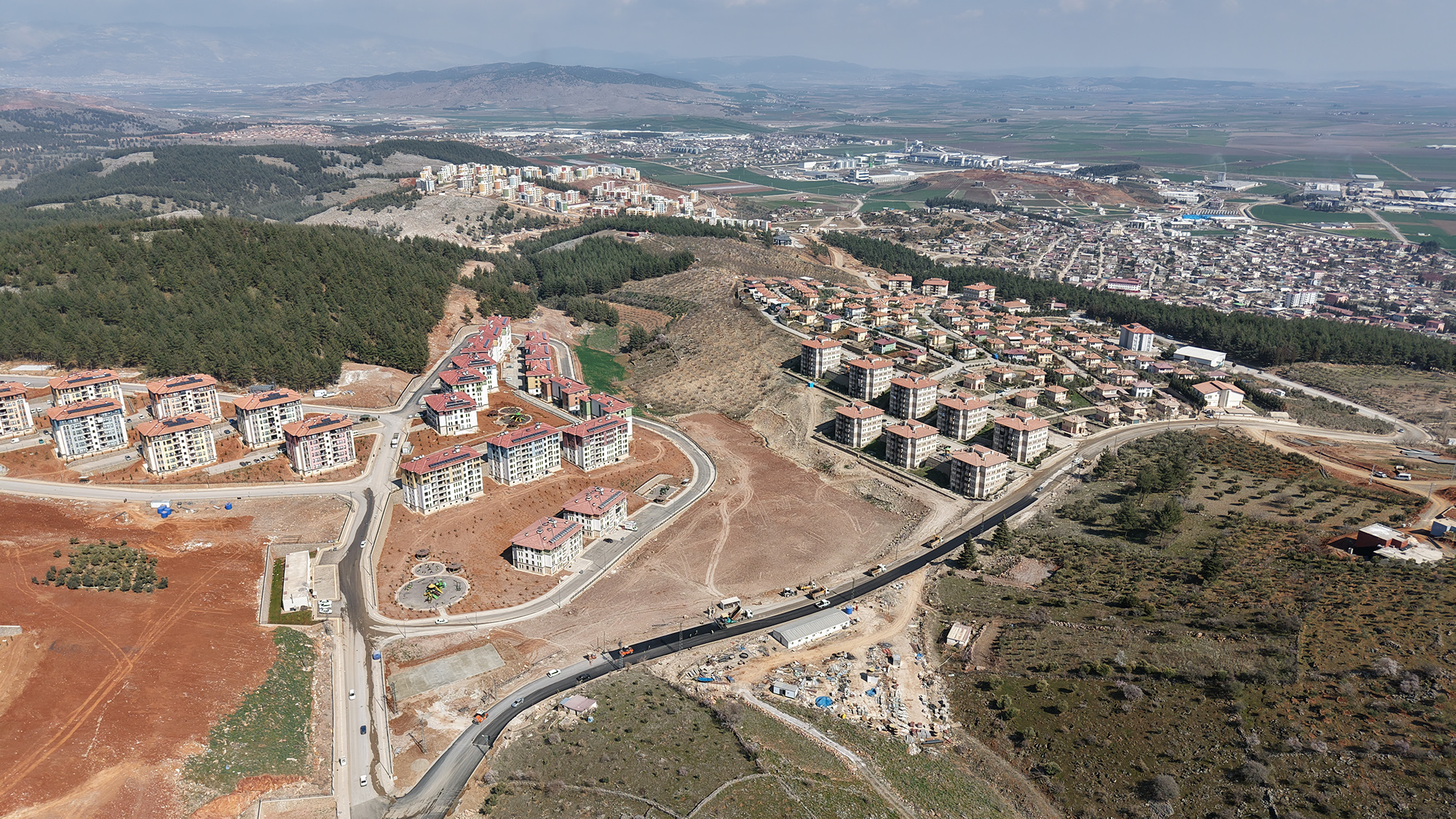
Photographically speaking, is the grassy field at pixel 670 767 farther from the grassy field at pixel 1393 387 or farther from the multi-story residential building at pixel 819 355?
the grassy field at pixel 1393 387

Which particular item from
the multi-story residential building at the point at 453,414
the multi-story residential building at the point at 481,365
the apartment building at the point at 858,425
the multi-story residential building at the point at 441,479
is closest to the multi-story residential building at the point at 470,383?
the multi-story residential building at the point at 481,365

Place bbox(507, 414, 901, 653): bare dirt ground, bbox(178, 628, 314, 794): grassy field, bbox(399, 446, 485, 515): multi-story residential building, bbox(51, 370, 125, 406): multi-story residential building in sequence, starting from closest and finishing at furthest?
bbox(178, 628, 314, 794): grassy field → bbox(507, 414, 901, 653): bare dirt ground → bbox(399, 446, 485, 515): multi-story residential building → bbox(51, 370, 125, 406): multi-story residential building

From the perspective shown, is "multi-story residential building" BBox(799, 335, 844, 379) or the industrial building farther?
"multi-story residential building" BBox(799, 335, 844, 379)

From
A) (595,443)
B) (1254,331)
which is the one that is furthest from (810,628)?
(1254,331)

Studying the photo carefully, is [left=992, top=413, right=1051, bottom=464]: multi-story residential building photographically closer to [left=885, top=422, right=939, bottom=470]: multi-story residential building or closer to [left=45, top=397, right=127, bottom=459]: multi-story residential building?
[left=885, top=422, right=939, bottom=470]: multi-story residential building

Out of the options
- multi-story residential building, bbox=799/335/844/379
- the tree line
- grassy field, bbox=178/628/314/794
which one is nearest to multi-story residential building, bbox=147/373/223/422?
grassy field, bbox=178/628/314/794

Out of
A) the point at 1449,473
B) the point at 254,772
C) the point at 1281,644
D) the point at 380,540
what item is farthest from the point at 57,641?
the point at 1449,473

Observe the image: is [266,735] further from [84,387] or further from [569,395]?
[84,387]
